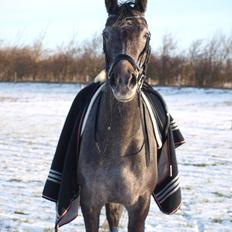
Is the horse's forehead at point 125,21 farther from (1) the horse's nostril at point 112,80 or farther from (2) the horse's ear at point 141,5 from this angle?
(1) the horse's nostril at point 112,80

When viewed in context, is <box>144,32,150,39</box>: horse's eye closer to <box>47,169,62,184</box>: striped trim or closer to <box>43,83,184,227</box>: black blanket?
<box>43,83,184,227</box>: black blanket

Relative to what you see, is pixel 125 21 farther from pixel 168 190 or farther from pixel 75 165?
pixel 168 190

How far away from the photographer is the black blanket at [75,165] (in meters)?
3.53

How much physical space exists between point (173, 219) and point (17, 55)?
37661 mm

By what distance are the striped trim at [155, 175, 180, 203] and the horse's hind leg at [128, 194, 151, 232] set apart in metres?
0.65

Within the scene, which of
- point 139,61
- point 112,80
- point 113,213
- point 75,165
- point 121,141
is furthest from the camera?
point 113,213

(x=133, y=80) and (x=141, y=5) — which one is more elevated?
(x=141, y=5)

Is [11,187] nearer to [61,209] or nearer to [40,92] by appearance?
[61,209]

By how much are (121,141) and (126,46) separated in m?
0.77

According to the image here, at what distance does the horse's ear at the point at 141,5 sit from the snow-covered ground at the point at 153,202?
108 inches

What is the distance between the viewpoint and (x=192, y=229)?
4.84m

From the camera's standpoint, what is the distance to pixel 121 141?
3129 millimetres

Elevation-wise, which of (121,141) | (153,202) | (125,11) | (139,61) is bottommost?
(153,202)

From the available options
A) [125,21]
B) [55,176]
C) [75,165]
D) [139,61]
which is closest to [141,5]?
[125,21]
